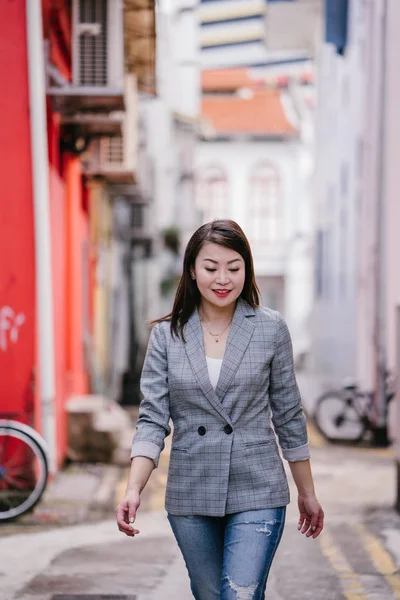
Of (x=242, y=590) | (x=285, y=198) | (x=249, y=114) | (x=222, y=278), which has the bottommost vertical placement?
A: (x=285, y=198)

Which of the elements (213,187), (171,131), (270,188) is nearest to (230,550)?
(171,131)

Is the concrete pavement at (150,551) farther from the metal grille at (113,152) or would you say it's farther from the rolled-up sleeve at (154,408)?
the metal grille at (113,152)

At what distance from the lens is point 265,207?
43.1m

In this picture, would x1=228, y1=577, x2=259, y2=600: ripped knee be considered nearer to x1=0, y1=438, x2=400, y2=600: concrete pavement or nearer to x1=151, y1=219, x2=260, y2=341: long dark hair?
x1=151, y1=219, x2=260, y2=341: long dark hair

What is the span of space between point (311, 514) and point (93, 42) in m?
8.29

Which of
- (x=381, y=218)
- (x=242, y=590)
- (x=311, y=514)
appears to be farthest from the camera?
(x=381, y=218)

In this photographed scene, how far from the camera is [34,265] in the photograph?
912 cm

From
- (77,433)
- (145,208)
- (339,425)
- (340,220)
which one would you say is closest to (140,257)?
(145,208)

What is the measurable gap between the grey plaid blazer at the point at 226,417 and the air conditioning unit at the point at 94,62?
720cm

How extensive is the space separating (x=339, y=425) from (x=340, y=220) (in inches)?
402

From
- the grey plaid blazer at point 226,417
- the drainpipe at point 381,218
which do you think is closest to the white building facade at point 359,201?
the drainpipe at point 381,218

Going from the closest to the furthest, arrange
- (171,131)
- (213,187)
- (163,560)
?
1. (163,560)
2. (171,131)
3. (213,187)

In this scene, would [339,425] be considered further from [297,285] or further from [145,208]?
[297,285]

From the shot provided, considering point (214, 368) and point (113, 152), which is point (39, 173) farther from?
point (113, 152)
